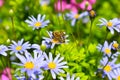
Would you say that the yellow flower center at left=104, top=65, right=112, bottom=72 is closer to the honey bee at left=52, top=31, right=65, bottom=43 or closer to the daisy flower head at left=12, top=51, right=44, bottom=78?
the honey bee at left=52, top=31, right=65, bottom=43

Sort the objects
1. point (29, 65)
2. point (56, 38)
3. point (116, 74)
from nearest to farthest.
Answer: point (29, 65) < point (56, 38) < point (116, 74)

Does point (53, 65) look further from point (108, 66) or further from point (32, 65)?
point (108, 66)

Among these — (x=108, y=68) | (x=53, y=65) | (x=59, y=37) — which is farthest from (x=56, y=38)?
(x=108, y=68)

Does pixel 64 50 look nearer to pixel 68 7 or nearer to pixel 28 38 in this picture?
pixel 28 38

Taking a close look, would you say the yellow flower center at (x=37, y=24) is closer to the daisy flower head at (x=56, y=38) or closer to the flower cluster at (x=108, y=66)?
the daisy flower head at (x=56, y=38)

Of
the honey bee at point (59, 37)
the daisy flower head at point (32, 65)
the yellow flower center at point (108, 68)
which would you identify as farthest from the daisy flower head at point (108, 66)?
the daisy flower head at point (32, 65)

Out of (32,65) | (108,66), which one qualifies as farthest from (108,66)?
(32,65)

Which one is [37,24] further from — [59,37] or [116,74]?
[116,74]

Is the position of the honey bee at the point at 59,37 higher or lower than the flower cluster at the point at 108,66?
higher

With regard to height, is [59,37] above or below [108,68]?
above

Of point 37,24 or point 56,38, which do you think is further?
point 37,24

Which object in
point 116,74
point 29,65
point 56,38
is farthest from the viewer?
point 116,74

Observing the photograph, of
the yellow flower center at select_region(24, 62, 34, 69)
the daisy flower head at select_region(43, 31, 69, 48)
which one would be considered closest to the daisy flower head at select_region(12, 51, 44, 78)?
the yellow flower center at select_region(24, 62, 34, 69)
